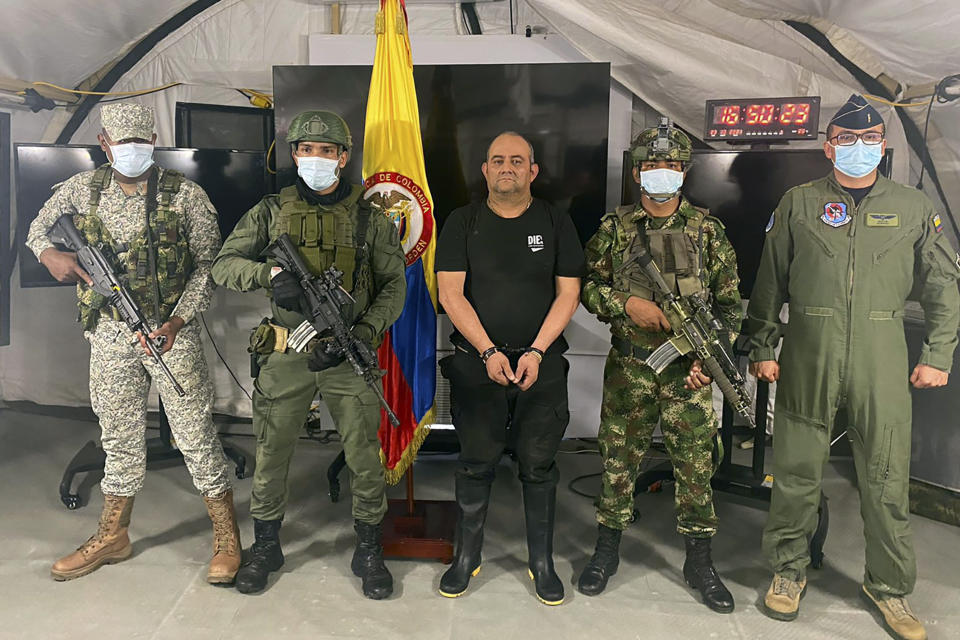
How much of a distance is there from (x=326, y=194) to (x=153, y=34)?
8.39 ft

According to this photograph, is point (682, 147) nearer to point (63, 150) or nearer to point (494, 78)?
point (494, 78)

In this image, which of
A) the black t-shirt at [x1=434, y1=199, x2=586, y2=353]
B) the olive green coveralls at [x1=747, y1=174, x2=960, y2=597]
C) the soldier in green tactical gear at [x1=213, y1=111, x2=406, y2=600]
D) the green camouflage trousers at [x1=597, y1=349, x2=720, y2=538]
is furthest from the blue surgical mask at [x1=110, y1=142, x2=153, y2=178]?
the olive green coveralls at [x1=747, y1=174, x2=960, y2=597]

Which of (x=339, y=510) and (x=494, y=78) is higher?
(x=494, y=78)

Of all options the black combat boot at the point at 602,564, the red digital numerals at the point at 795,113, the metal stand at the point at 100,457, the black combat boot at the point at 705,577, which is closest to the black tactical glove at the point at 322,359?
the black combat boot at the point at 602,564

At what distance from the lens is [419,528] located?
320 cm

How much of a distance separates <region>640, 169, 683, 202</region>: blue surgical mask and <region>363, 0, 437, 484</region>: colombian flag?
1027 millimetres

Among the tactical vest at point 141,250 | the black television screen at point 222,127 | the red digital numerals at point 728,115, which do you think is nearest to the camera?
the tactical vest at point 141,250

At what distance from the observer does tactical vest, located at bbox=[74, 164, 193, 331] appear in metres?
2.80

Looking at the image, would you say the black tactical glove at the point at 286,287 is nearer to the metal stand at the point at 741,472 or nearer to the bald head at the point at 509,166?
the bald head at the point at 509,166

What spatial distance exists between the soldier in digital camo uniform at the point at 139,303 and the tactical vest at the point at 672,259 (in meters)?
1.76

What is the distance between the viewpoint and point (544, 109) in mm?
3641

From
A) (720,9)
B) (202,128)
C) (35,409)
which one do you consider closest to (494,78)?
(720,9)

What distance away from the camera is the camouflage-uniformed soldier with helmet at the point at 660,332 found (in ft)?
8.73

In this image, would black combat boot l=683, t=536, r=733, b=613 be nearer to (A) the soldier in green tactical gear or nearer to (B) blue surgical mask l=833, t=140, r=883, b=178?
(A) the soldier in green tactical gear
